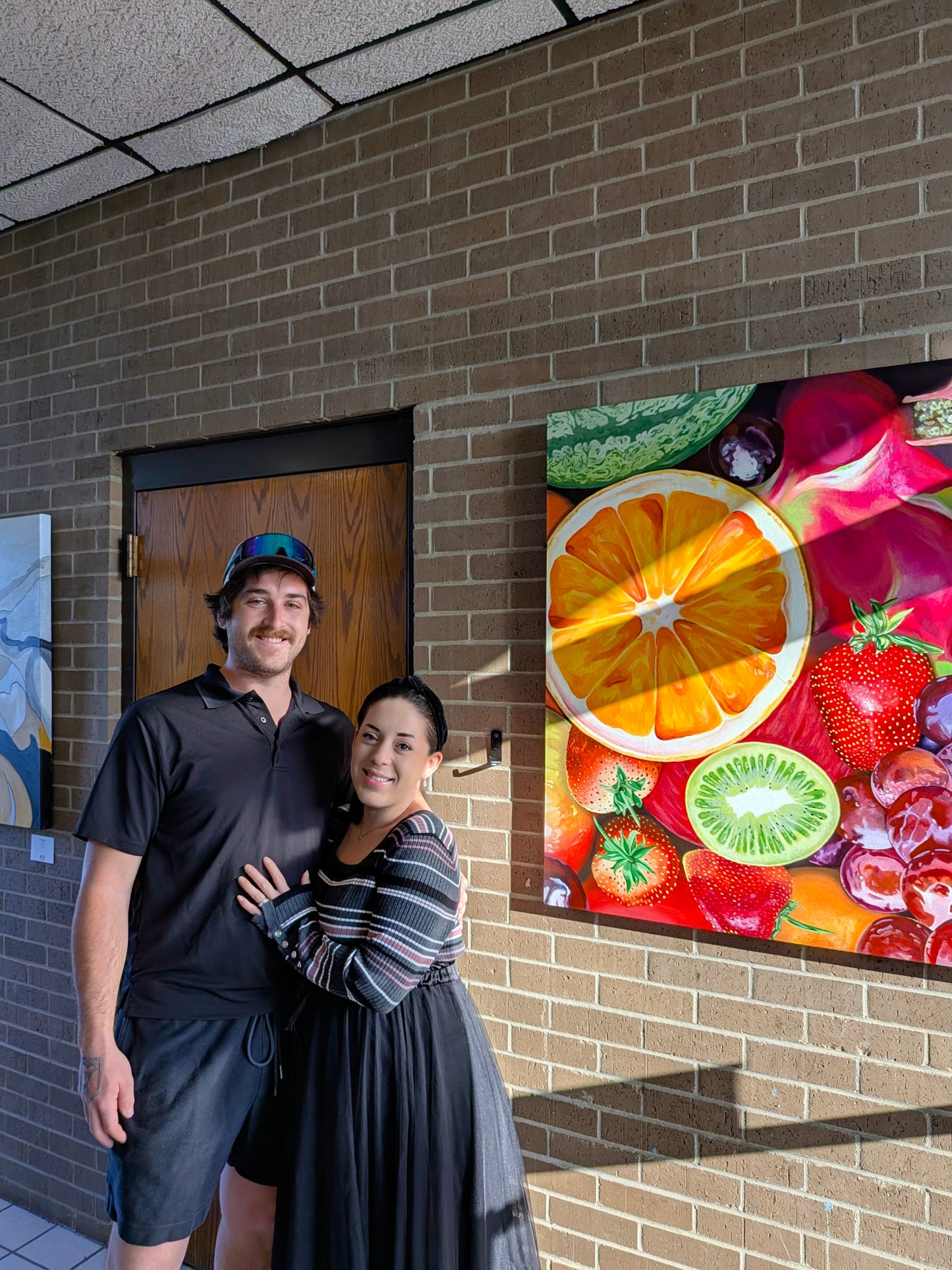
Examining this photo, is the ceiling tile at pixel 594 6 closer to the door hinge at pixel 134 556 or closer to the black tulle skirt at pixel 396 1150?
the door hinge at pixel 134 556

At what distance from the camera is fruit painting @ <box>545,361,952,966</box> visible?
1455 mm

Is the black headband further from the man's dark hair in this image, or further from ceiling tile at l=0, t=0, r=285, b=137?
ceiling tile at l=0, t=0, r=285, b=137

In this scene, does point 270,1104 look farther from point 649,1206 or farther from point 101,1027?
point 649,1206

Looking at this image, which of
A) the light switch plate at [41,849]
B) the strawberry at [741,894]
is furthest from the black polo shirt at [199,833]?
the light switch plate at [41,849]

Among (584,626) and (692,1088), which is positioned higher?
(584,626)

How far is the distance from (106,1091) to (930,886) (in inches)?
59.3

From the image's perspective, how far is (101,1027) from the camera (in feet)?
5.02

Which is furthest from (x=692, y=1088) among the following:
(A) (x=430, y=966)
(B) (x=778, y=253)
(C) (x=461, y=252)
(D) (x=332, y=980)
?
(C) (x=461, y=252)

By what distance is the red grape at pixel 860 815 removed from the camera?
57.9 inches

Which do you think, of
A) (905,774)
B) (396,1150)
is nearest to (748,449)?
(905,774)

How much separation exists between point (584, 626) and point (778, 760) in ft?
1.52

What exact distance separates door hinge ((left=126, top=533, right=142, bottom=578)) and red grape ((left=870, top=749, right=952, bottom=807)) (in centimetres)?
206

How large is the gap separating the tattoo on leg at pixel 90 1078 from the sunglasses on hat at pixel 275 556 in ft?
3.08

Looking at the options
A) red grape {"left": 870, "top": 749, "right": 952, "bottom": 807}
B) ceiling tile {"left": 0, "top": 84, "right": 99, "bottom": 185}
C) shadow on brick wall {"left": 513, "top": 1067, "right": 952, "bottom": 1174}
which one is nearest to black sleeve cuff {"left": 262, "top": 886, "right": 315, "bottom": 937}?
shadow on brick wall {"left": 513, "top": 1067, "right": 952, "bottom": 1174}
